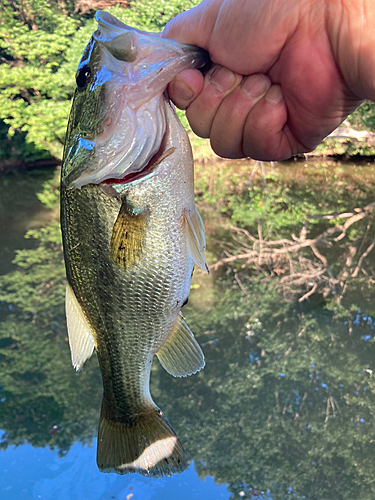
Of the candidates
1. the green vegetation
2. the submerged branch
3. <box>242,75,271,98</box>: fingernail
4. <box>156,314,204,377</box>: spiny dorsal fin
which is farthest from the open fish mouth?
the green vegetation

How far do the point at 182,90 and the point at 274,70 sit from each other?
38 cm

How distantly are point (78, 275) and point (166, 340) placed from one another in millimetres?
415

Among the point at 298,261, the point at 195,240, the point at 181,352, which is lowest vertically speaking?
the point at 298,261

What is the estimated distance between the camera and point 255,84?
1.48 meters

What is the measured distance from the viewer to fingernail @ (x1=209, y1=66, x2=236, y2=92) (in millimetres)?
1442

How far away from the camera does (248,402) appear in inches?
130

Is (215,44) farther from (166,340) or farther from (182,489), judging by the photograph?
(182,489)

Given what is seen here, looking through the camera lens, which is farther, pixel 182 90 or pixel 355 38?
pixel 182 90

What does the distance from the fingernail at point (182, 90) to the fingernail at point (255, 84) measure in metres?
0.23

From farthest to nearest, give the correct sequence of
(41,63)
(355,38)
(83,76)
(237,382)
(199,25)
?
(41,63)
(237,382)
(199,25)
(83,76)
(355,38)

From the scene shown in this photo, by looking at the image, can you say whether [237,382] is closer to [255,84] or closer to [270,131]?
[270,131]

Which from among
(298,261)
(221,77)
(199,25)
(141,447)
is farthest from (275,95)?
(298,261)

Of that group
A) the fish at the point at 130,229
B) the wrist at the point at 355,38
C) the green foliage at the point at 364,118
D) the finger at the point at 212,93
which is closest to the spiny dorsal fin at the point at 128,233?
the fish at the point at 130,229

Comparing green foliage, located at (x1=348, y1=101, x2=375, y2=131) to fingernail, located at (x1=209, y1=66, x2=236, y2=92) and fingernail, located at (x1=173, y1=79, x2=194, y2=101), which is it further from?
fingernail, located at (x1=173, y1=79, x2=194, y2=101)
